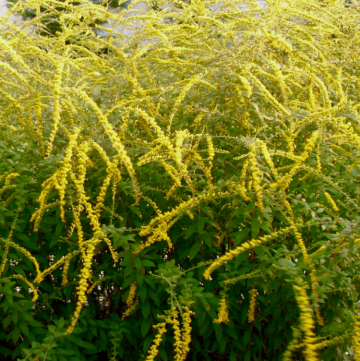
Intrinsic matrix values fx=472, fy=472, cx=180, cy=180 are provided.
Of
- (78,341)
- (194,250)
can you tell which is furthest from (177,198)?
(78,341)

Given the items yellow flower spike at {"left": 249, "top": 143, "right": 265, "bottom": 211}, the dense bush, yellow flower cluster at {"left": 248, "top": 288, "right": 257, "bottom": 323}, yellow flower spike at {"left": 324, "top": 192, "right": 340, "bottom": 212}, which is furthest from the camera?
yellow flower cluster at {"left": 248, "top": 288, "right": 257, "bottom": 323}

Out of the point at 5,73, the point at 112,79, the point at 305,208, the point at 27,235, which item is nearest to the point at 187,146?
the point at 305,208

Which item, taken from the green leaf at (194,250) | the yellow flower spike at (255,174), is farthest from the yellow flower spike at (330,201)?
the green leaf at (194,250)

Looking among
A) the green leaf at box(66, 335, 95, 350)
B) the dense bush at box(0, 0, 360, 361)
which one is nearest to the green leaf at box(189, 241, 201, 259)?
the dense bush at box(0, 0, 360, 361)

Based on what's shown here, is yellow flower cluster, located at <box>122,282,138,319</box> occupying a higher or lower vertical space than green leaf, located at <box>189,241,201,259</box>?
lower

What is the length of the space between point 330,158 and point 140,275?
3.93 feet

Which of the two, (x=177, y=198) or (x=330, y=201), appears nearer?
(x=330, y=201)

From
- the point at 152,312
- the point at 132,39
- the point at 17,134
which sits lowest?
the point at 152,312

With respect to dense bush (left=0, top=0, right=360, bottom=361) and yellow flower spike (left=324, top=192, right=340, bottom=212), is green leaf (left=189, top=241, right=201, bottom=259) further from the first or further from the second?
yellow flower spike (left=324, top=192, right=340, bottom=212)

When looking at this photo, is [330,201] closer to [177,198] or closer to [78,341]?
[177,198]

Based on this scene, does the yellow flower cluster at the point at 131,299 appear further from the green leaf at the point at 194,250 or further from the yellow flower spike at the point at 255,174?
the yellow flower spike at the point at 255,174

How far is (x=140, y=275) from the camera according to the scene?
2.51 metres

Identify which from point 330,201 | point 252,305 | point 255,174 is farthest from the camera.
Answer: point 252,305

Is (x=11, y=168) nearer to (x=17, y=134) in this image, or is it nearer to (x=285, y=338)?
(x=17, y=134)
